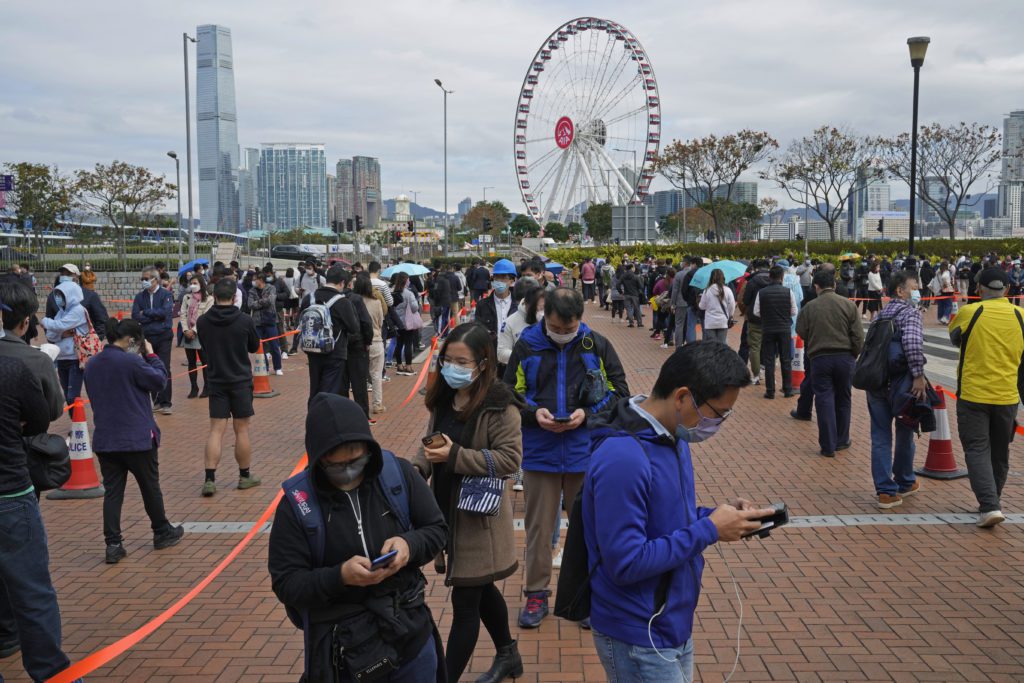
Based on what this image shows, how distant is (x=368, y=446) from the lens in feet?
8.41

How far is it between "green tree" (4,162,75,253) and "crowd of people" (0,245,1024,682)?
27.9 metres

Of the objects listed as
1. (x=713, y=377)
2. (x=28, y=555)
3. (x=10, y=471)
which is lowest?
(x=28, y=555)

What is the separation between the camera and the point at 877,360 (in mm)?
6594

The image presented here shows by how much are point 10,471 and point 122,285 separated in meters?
27.2

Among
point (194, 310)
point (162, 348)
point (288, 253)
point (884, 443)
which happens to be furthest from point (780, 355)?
point (288, 253)

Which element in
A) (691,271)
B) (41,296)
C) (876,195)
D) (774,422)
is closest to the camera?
(774,422)

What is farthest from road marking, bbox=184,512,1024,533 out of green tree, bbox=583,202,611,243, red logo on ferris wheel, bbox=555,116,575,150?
green tree, bbox=583,202,611,243

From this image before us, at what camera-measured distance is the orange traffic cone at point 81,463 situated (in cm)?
748

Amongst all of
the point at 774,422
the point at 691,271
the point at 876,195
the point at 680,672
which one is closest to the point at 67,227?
the point at 691,271

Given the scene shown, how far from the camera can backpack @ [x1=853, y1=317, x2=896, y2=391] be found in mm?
6566

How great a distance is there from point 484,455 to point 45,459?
7.21 feet

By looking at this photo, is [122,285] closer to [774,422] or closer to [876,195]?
[774,422]

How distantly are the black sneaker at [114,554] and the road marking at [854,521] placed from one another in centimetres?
64

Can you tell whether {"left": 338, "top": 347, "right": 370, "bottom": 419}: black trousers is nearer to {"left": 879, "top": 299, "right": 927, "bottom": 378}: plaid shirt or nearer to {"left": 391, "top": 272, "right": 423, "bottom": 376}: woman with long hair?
{"left": 391, "top": 272, "right": 423, "bottom": 376}: woman with long hair
